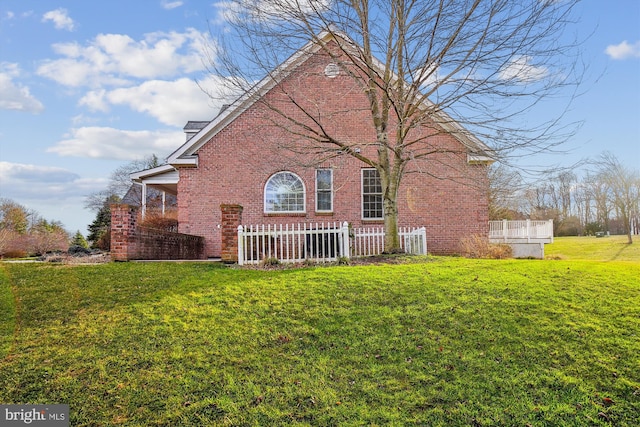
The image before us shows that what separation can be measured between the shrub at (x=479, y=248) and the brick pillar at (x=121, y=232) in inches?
391

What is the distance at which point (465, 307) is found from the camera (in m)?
6.48

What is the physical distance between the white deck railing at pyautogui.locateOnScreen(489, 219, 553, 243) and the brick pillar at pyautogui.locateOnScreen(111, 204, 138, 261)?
1904 cm

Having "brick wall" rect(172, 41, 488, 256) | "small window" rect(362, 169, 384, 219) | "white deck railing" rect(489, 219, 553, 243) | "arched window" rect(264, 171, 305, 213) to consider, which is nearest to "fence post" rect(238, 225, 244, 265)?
"brick wall" rect(172, 41, 488, 256)

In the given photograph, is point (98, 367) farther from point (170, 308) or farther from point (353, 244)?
point (353, 244)

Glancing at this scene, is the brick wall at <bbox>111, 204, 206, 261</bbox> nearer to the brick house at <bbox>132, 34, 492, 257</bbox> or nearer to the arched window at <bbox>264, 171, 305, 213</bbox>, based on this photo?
the brick house at <bbox>132, 34, 492, 257</bbox>

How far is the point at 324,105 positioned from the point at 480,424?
12.4m

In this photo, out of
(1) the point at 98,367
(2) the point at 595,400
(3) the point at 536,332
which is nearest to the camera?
(2) the point at 595,400

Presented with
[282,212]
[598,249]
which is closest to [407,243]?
[282,212]

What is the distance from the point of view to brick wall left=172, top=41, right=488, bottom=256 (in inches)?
587

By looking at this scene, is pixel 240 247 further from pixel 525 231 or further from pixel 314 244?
pixel 525 231

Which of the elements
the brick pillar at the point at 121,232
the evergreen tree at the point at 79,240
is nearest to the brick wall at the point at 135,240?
the brick pillar at the point at 121,232

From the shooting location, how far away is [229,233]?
1025 centimetres

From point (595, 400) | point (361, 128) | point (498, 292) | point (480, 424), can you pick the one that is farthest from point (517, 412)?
point (361, 128)

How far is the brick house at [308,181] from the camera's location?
48.9ft
